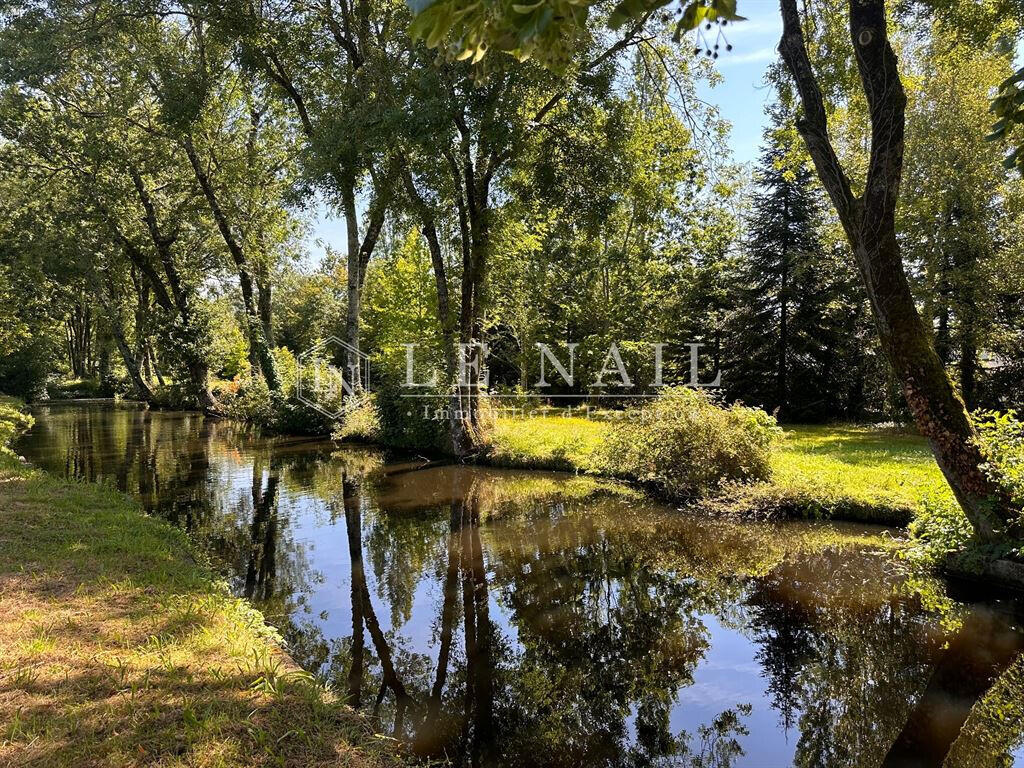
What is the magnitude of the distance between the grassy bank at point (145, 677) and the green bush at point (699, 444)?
7.02 metres

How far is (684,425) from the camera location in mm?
9914

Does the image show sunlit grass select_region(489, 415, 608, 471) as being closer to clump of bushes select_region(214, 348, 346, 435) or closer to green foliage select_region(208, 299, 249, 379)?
clump of bushes select_region(214, 348, 346, 435)

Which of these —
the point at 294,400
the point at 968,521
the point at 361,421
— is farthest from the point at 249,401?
the point at 968,521

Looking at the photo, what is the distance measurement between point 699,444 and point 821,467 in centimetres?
238

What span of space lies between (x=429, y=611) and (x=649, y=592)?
2375 millimetres

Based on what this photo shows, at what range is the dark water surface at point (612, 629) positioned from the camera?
409 centimetres

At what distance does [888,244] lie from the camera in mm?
5918

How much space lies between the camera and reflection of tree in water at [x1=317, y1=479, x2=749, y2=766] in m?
4.02

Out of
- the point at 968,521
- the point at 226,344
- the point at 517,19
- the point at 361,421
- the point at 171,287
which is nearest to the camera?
the point at 517,19

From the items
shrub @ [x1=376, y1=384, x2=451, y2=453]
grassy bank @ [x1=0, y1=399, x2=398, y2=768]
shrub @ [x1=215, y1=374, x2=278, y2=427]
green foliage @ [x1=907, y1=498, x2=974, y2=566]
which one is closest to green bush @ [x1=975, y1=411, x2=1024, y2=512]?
green foliage @ [x1=907, y1=498, x2=974, y2=566]

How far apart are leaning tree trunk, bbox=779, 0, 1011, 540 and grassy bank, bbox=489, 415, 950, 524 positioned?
3.44 feet

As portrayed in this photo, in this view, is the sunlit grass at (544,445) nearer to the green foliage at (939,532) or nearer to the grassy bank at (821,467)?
the grassy bank at (821,467)

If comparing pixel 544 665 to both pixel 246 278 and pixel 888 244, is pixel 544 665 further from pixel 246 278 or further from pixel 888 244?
pixel 246 278

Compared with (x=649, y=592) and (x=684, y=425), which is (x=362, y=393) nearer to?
(x=684, y=425)
